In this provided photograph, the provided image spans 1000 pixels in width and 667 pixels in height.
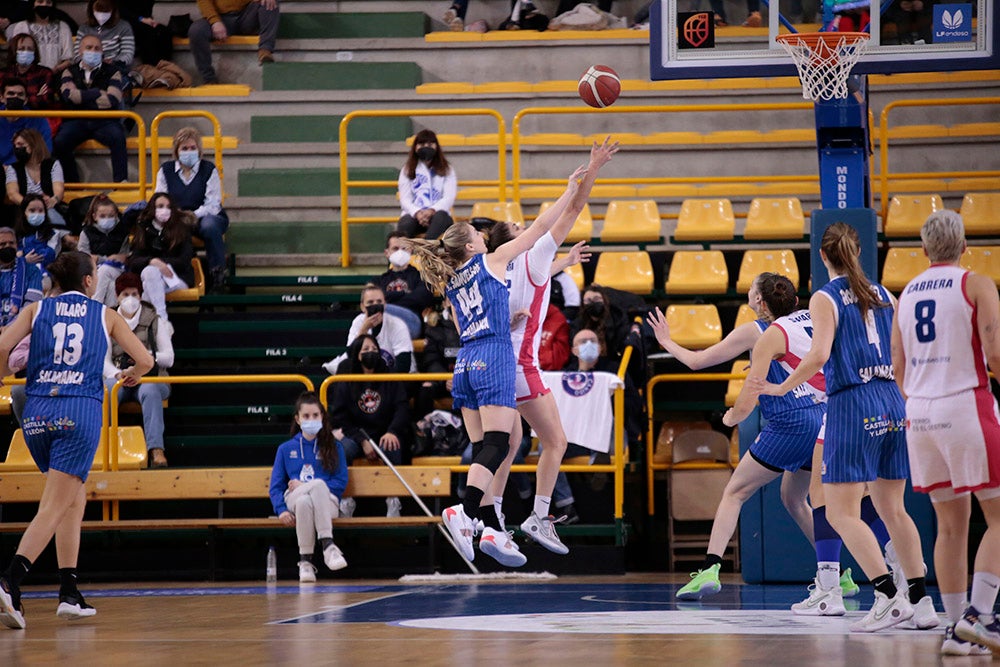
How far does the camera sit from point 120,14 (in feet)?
54.8

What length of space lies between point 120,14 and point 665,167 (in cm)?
686

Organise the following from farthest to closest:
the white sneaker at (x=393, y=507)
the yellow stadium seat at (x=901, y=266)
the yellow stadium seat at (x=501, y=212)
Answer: the yellow stadium seat at (x=501, y=212) → the yellow stadium seat at (x=901, y=266) → the white sneaker at (x=393, y=507)

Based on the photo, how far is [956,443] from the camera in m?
5.86

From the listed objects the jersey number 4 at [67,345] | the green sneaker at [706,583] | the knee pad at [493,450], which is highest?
the jersey number 4 at [67,345]

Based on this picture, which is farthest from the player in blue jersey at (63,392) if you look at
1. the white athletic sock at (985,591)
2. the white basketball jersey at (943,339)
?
the white athletic sock at (985,591)

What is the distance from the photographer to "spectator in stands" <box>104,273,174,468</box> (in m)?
12.2

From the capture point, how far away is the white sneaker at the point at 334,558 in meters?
11.0

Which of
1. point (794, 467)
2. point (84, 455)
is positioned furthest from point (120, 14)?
point (794, 467)

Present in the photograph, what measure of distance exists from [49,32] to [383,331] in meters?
7.04

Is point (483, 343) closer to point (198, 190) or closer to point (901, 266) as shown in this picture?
point (901, 266)

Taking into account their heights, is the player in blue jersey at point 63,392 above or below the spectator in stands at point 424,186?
below

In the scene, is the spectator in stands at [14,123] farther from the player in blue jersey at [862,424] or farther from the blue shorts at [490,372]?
the player in blue jersey at [862,424]

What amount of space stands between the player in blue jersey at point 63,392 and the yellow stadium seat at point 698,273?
635cm

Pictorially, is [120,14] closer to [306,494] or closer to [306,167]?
[306,167]
